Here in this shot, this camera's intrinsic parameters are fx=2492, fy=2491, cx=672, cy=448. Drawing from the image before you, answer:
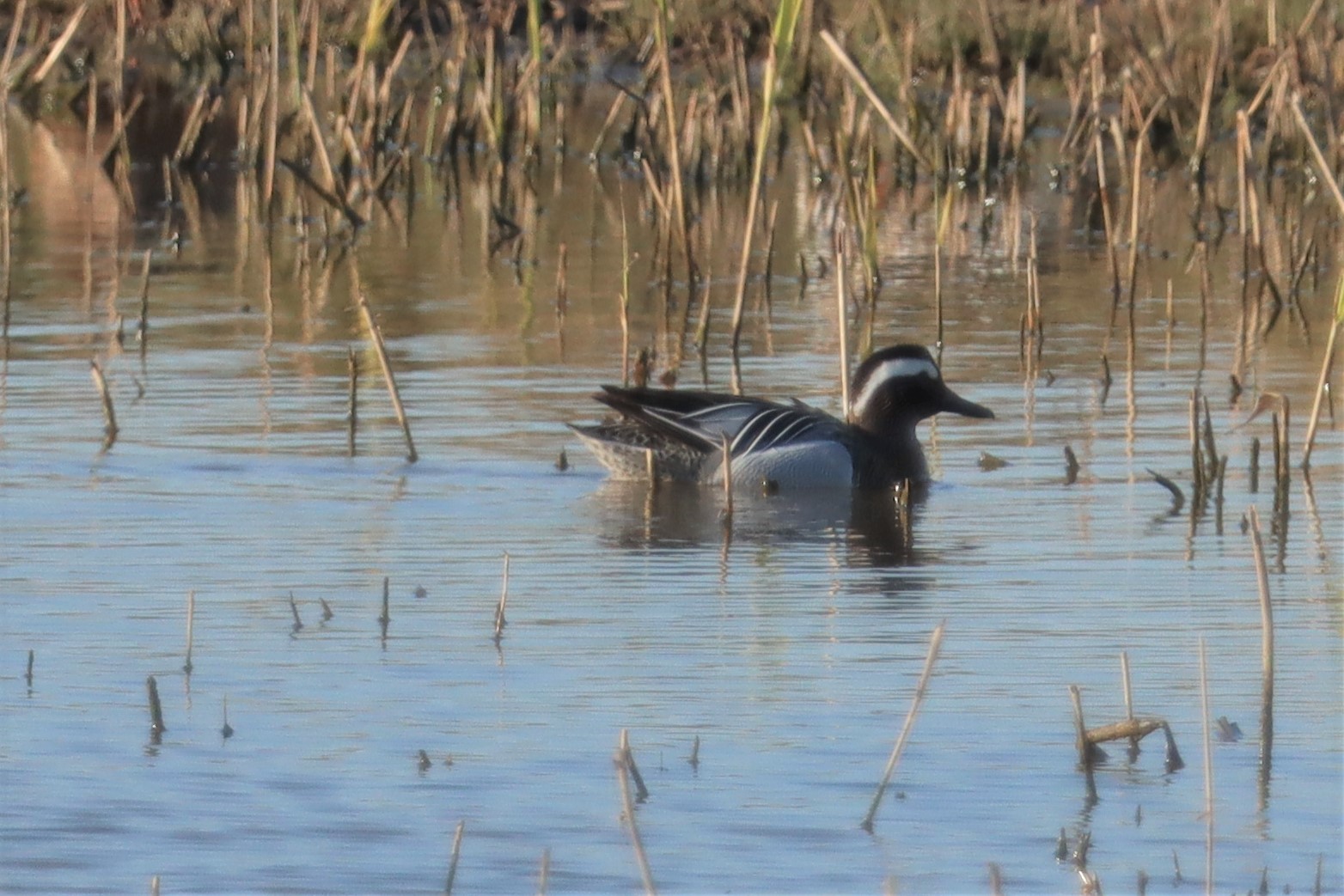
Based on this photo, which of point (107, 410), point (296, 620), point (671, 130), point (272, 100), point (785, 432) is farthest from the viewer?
point (272, 100)

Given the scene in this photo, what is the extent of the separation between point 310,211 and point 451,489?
801 cm

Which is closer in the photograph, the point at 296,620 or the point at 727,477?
the point at 296,620

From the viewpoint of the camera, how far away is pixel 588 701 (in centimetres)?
550

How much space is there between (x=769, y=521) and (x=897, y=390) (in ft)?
3.34

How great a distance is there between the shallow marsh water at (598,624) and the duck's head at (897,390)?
26 cm

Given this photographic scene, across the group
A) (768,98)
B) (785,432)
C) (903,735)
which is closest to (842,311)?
(785,432)

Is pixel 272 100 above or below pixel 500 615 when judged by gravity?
above

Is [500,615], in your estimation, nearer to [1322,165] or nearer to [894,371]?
[894,371]

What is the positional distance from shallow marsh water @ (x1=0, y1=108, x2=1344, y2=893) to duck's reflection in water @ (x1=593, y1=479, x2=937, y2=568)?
0.03 metres

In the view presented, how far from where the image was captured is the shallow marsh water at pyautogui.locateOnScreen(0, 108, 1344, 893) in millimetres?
4625

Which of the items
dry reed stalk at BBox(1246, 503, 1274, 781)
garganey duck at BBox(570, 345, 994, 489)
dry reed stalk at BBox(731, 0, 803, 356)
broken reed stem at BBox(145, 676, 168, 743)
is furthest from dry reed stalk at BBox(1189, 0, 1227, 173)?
broken reed stem at BBox(145, 676, 168, 743)

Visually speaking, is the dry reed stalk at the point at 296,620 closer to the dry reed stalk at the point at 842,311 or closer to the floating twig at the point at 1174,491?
the dry reed stalk at the point at 842,311

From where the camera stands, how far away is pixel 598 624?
20.8 ft

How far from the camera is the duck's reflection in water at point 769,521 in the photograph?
766 cm
